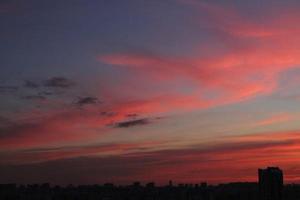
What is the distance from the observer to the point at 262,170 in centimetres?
7000

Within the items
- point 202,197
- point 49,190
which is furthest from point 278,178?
point 49,190

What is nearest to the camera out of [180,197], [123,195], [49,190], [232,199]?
[232,199]

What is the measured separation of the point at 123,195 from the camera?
108938 mm

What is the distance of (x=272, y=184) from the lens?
67.3 m

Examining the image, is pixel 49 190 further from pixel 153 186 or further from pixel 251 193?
pixel 251 193

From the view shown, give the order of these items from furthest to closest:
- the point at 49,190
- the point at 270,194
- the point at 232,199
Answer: the point at 49,190 → the point at 232,199 → the point at 270,194

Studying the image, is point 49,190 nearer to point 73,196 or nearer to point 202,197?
point 73,196

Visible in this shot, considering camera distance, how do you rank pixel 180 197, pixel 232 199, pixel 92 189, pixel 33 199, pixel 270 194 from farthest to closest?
pixel 92 189 < pixel 180 197 < pixel 232 199 < pixel 33 199 < pixel 270 194

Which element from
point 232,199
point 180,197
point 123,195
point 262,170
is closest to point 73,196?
point 123,195

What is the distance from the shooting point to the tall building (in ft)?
221

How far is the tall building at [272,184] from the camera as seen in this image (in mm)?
67431

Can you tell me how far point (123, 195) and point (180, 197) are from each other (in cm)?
1242

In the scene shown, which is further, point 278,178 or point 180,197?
point 180,197

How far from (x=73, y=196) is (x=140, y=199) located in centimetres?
1187
